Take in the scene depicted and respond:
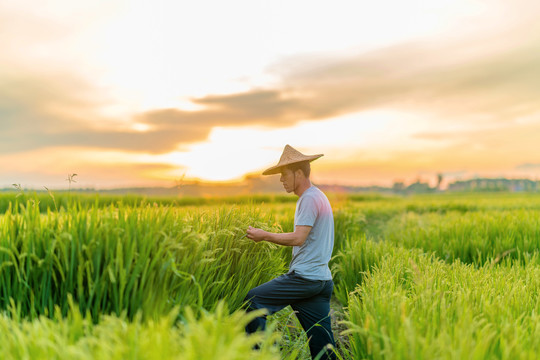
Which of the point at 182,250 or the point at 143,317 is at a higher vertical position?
the point at 182,250

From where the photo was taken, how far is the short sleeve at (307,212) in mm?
4348

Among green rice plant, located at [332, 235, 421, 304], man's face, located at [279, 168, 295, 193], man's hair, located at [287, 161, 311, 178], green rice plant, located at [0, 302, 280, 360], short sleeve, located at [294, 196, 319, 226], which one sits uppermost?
man's hair, located at [287, 161, 311, 178]

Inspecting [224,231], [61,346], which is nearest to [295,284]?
[224,231]

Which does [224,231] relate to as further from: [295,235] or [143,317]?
[143,317]

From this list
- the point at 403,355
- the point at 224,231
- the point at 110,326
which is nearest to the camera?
the point at 110,326

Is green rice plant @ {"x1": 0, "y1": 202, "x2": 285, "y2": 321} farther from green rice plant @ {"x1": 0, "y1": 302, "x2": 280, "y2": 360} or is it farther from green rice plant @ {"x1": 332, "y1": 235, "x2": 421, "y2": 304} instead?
green rice plant @ {"x1": 332, "y1": 235, "x2": 421, "y2": 304}

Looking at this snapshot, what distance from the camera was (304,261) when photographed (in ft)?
14.8

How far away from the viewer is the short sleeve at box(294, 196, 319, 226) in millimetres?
4348

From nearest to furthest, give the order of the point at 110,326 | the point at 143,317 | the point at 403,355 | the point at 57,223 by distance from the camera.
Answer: the point at 110,326
the point at 403,355
the point at 143,317
the point at 57,223

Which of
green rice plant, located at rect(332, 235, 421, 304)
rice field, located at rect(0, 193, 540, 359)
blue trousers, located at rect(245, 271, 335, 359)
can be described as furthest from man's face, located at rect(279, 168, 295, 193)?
green rice plant, located at rect(332, 235, 421, 304)

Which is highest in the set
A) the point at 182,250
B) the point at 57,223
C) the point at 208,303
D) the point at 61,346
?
the point at 57,223

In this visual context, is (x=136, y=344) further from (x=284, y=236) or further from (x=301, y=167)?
(x=301, y=167)

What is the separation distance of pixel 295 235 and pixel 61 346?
256 cm

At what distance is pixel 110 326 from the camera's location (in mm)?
2447
